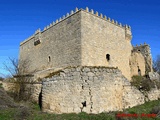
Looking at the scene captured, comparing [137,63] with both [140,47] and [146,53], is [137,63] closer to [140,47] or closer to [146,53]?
[146,53]

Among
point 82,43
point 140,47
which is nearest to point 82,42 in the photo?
point 82,43

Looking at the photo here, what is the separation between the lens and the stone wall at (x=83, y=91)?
404 inches

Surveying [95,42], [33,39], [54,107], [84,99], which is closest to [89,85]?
[84,99]

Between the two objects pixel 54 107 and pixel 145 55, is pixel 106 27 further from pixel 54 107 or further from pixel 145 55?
pixel 54 107

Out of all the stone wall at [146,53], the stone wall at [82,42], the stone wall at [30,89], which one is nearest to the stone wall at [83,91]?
the stone wall at [30,89]

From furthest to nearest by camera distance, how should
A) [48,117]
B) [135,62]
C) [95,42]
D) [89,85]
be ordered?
1. [135,62]
2. [95,42]
3. [89,85]
4. [48,117]

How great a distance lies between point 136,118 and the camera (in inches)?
359

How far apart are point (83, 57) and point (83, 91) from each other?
353 inches

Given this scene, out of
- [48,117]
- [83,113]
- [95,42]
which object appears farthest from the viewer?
[95,42]

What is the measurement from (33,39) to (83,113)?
816 inches

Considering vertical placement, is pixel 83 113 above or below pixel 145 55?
below

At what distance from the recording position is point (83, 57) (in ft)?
62.5

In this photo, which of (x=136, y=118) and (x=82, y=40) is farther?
(x=82, y=40)

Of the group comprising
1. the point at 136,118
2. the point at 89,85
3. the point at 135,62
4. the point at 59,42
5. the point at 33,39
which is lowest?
the point at 136,118
